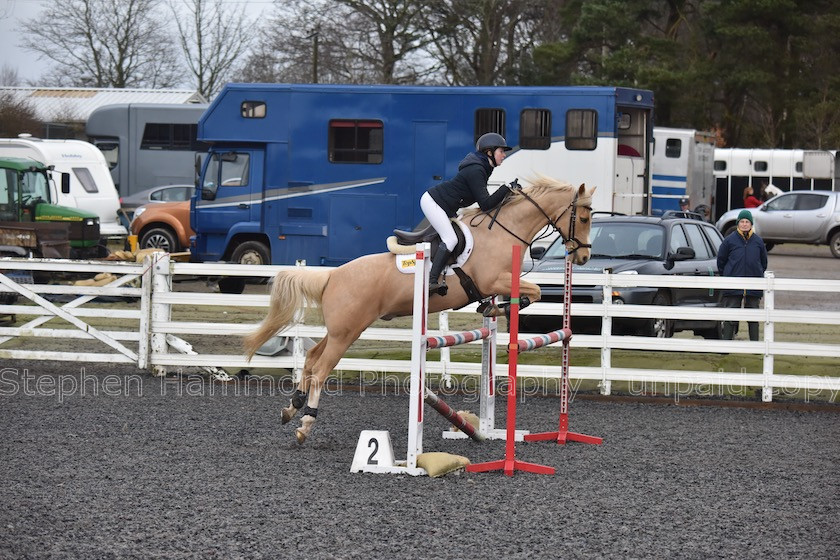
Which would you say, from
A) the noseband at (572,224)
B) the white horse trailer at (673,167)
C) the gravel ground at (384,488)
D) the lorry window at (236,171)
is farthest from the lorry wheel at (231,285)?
the white horse trailer at (673,167)

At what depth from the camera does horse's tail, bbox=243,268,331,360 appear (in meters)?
8.77

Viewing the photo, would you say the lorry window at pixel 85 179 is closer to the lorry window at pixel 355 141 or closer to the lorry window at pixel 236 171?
the lorry window at pixel 236 171

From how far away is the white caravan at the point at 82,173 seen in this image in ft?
87.9

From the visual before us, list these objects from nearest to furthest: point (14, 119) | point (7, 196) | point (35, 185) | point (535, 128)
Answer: point (535, 128), point (7, 196), point (35, 185), point (14, 119)

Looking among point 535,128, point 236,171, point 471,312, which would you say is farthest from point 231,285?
point 471,312

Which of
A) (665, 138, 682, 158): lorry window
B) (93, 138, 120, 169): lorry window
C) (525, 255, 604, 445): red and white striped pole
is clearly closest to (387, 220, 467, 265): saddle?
(525, 255, 604, 445): red and white striped pole

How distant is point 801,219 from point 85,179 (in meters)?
19.9

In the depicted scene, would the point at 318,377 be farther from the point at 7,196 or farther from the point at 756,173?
the point at 756,173

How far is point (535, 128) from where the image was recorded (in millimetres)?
20469

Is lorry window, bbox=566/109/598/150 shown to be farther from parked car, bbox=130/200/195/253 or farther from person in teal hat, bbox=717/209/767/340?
parked car, bbox=130/200/195/253

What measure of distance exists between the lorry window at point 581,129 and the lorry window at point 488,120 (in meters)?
1.25

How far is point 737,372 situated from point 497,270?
417 centimetres

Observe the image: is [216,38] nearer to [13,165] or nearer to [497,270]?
[13,165]

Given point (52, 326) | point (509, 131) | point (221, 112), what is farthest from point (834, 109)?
point (52, 326)
